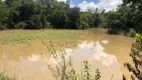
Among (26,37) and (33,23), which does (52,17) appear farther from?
(26,37)

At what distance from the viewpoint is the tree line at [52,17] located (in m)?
26.7

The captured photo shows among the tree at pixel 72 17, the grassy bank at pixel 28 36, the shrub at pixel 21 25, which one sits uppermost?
the tree at pixel 72 17

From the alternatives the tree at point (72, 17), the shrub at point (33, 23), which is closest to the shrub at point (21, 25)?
the shrub at point (33, 23)

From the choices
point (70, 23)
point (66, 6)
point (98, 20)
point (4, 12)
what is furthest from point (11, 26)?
point (98, 20)

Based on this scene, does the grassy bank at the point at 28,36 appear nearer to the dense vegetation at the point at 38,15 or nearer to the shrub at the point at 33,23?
the dense vegetation at the point at 38,15

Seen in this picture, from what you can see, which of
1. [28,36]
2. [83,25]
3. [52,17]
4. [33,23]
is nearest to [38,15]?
[33,23]

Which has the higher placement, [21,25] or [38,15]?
[38,15]

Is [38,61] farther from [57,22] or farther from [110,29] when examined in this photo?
[57,22]

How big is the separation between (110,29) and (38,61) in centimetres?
2029

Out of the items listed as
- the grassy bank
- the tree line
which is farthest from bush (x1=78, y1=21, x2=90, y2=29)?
the grassy bank

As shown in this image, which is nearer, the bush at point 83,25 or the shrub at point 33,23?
the shrub at point 33,23

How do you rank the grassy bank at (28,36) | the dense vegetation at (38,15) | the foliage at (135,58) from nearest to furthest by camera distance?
the foliage at (135,58), the grassy bank at (28,36), the dense vegetation at (38,15)

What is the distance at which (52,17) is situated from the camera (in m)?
34.5

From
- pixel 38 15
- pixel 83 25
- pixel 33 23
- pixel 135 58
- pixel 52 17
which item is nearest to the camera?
pixel 135 58
